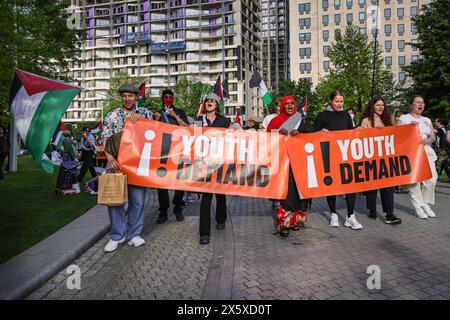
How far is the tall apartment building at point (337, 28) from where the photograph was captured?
2945 inches

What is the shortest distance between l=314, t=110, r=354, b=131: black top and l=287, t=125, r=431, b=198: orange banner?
0.22 metres

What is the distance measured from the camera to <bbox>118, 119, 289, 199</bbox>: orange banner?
541 centimetres

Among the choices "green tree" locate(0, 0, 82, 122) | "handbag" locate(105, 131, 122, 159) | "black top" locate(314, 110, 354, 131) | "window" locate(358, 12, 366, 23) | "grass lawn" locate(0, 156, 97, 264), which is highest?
"window" locate(358, 12, 366, 23)

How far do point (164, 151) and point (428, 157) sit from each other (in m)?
4.82

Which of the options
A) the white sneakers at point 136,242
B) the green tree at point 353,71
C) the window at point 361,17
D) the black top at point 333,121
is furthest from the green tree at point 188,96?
the white sneakers at point 136,242

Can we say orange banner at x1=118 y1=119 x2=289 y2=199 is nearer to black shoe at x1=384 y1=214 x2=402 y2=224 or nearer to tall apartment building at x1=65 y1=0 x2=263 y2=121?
black shoe at x1=384 y1=214 x2=402 y2=224

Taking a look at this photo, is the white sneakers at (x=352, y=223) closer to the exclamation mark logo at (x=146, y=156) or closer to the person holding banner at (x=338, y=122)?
the person holding banner at (x=338, y=122)

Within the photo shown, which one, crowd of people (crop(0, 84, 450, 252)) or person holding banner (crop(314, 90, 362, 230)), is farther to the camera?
person holding banner (crop(314, 90, 362, 230))

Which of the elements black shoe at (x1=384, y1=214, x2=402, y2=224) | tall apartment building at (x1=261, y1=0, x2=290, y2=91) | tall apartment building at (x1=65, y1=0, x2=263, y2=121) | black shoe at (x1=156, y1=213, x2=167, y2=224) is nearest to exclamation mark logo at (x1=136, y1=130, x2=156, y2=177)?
black shoe at (x1=156, y1=213, x2=167, y2=224)

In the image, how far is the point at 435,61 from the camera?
3195cm

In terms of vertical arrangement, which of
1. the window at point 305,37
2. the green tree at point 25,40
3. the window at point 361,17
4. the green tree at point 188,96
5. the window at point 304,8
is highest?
the window at point 304,8

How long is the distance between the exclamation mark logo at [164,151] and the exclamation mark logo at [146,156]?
0.52 feet

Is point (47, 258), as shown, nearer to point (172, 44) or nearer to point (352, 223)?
point (352, 223)
